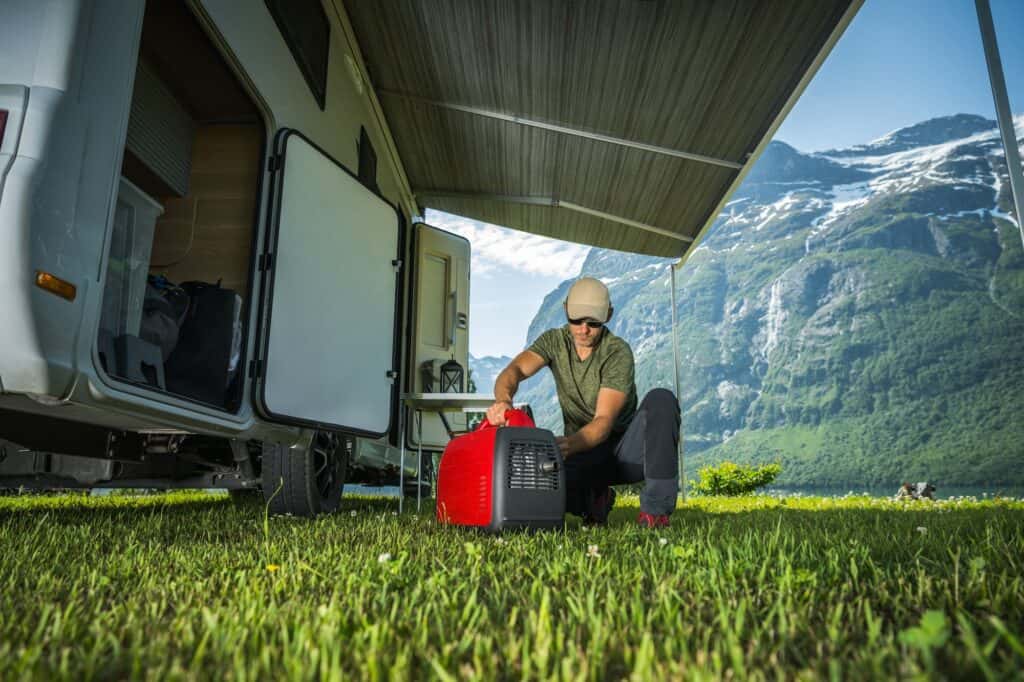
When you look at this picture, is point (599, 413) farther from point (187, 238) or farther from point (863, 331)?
point (863, 331)

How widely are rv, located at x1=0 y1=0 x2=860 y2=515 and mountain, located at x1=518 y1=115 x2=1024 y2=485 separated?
6573 centimetres

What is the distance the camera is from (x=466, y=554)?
171 centimetres

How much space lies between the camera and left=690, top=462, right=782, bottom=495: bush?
12.8 m

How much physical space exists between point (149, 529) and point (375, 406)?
163cm

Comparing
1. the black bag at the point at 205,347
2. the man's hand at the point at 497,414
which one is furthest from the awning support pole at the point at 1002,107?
the black bag at the point at 205,347

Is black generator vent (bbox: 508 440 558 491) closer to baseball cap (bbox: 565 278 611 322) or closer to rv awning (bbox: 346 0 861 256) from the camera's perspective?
baseball cap (bbox: 565 278 611 322)

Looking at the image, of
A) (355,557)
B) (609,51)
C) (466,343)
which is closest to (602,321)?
(355,557)

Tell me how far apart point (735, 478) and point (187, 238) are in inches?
457

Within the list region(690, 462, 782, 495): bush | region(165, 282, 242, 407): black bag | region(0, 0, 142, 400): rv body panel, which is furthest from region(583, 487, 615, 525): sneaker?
region(690, 462, 782, 495): bush

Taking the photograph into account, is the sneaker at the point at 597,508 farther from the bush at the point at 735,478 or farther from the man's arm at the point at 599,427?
the bush at the point at 735,478

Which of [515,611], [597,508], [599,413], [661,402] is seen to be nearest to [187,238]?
[599,413]

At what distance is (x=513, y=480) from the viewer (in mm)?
2174

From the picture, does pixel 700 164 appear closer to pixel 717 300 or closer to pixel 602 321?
pixel 602 321

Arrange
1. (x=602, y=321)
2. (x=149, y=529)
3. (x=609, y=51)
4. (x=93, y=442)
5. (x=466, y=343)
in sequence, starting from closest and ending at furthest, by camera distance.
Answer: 1. (x=149, y=529)
2. (x=93, y=442)
3. (x=602, y=321)
4. (x=609, y=51)
5. (x=466, y=343)
